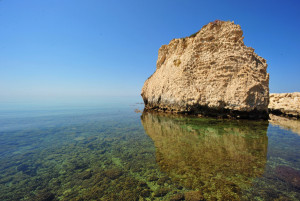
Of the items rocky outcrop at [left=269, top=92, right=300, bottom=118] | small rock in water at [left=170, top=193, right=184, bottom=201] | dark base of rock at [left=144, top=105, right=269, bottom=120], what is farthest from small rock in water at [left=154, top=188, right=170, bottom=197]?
rocky outcrop at [left=269, top=92, right=300, bottom=118]

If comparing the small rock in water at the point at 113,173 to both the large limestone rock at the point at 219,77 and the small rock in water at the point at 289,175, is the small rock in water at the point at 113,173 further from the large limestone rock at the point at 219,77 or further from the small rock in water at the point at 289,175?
the large limestone rock at the point at 219,77

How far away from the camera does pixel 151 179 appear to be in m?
4.76

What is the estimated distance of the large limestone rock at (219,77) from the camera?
47.9 ft

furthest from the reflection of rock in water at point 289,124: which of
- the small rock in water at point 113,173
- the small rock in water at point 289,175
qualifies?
the small rock in water at point 113,173

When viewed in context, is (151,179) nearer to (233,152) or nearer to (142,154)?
(142,154)

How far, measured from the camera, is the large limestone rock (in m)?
14.6

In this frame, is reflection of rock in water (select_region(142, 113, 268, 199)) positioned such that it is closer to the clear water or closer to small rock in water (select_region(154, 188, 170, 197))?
the clear water

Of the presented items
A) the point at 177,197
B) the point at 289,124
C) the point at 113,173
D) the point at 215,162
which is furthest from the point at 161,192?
the point at 289,124

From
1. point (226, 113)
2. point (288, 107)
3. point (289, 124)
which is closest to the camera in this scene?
point (289, 124)

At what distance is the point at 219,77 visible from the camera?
1655cm

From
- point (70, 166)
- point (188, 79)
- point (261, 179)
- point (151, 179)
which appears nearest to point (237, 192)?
point (261, 179)

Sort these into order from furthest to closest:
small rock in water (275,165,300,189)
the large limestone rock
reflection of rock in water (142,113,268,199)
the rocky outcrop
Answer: the rocky outcrop → the large limestone rock → small rock in water (275,165,300,189) → reflection of rock in water (142,113,268,199)

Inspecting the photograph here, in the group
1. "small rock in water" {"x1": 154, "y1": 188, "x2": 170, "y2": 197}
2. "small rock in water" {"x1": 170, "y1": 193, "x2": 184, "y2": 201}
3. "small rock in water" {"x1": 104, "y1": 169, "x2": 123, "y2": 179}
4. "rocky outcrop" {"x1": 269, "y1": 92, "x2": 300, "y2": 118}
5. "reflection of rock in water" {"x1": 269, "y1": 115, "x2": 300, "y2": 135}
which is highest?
"rocky outcrop" {"x1": 269, "y1": 92, "x2": 300, "y2": 118}

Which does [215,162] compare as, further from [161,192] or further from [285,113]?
[285,113]
